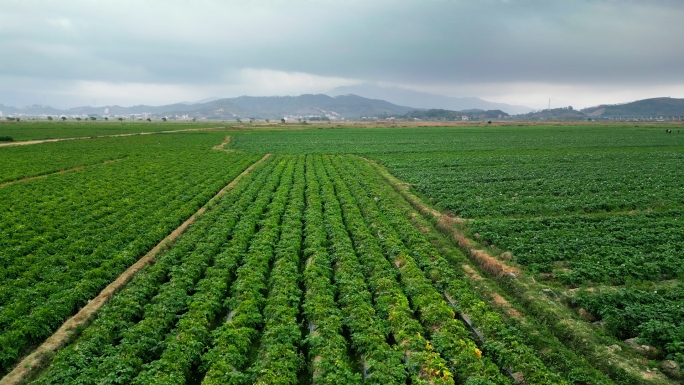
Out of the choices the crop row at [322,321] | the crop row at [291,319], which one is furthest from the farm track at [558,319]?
the crop row at [322,321]

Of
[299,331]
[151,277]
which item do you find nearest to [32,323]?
[151,277]

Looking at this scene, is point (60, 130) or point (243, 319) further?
point (60, 130)

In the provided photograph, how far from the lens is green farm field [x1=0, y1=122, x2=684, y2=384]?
33.2 feet

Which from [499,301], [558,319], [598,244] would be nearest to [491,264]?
[499,301]

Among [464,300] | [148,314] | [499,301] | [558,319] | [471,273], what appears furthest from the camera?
[471,273]

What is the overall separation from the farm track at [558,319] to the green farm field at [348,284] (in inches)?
2.7

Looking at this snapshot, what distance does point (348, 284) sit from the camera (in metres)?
14.3

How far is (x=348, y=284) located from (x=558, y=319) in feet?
24.5

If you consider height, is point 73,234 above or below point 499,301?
above

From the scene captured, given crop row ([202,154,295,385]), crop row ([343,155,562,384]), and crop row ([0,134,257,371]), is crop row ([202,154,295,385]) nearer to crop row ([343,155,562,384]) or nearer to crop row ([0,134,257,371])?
crop row ([0,134,257,371])

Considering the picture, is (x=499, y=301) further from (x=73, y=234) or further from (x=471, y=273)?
(x=73, y=234)

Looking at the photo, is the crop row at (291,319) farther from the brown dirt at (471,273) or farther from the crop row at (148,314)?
the brown dirt at (471,273)

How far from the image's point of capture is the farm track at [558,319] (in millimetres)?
10180

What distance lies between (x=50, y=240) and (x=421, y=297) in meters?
19.1
